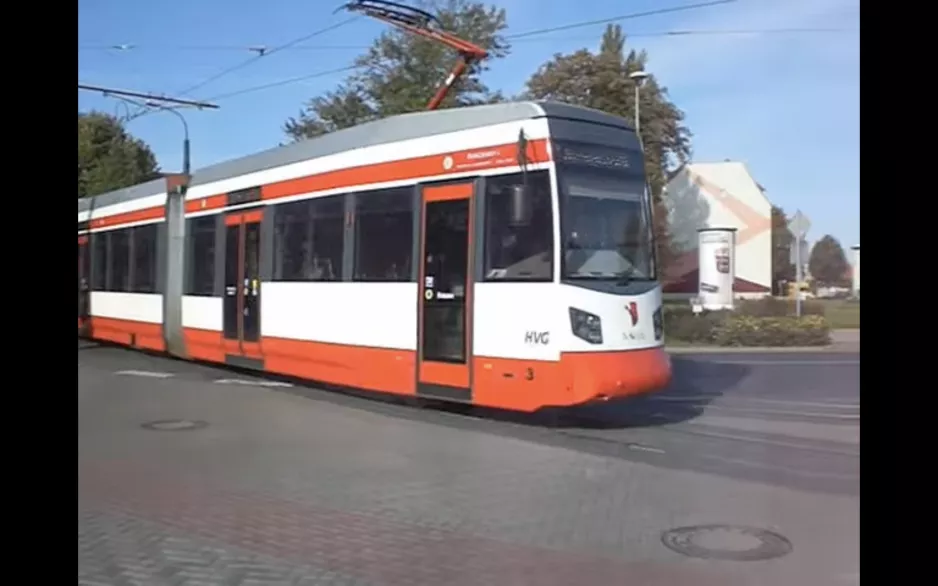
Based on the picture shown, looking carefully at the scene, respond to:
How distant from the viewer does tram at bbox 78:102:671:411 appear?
7.51 meters

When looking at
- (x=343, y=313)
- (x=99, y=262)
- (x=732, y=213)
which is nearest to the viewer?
(x=732, y=213)

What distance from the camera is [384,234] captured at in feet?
28.8

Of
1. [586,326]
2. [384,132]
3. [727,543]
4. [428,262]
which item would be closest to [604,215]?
[586,326]

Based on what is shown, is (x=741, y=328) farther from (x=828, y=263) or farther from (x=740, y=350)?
(x=828, y=263)

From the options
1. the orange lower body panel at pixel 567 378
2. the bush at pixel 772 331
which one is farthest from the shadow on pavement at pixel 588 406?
the bush at pixel 772 331

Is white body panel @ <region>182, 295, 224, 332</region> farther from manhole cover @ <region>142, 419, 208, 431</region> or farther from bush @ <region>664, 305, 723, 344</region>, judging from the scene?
bush @ <region>664, 305, 723, 344</region>

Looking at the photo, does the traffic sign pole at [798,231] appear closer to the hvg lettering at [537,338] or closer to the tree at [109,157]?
the hvg lettering at [537,338]

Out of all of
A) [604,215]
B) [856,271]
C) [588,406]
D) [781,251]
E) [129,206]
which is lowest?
[588,406]

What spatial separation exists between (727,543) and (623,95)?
3438 millimetres

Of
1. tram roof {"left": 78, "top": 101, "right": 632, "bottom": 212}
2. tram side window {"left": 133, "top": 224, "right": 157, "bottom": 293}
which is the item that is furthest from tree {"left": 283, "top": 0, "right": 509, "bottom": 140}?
tram side window {"left": 133, "top": 224, "right": 157, "bottom": 293}

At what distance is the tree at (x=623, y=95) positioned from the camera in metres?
5.83

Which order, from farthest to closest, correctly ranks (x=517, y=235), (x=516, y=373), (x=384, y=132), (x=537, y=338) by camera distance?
(x=384, y=132)
(x=517, y=235)
(x=516, y=373)
(x=537, y=338)

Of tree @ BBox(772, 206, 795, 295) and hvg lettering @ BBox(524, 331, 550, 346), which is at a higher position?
tree @ BBox(772, 206, 795, 295)

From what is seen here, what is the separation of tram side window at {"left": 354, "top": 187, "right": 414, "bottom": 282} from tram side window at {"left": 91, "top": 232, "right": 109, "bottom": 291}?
231cm
